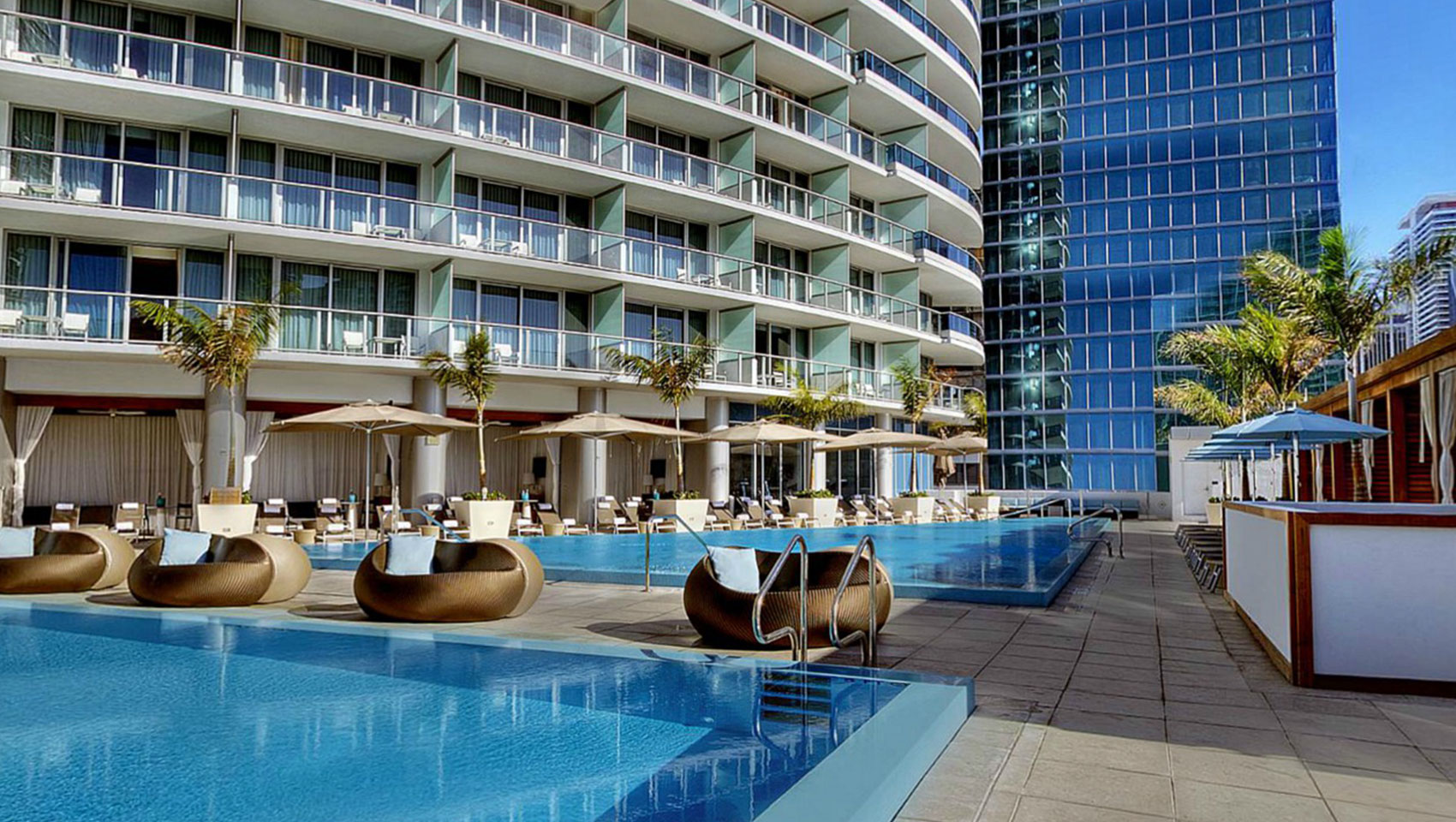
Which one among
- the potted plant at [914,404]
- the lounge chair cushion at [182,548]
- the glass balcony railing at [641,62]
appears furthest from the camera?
the potted plant at [914,404]

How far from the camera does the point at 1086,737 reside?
485cm

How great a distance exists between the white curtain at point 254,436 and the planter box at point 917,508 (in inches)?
661

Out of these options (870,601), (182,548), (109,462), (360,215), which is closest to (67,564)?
(182,548)

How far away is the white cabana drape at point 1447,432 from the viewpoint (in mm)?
11836

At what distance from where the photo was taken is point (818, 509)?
24062 mm

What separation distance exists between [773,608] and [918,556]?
8406 millimetres

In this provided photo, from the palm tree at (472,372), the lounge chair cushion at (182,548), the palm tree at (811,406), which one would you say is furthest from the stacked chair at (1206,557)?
the palm tree at (472,372)

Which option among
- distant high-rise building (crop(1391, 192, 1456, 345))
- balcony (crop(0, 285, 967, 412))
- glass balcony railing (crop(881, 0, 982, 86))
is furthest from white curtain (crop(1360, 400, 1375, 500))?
glass balcony railing (crop(881, 0, 982, 86))

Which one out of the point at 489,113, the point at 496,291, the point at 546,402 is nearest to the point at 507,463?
the point at 546,402

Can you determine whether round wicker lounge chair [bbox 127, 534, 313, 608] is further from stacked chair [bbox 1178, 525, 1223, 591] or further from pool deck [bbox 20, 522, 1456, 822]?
stacked chair [bbox 1178, 525, 1223, 591]

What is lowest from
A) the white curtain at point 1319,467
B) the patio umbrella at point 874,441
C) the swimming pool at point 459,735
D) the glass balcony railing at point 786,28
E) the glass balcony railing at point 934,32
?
the swimming pool at point 459,735

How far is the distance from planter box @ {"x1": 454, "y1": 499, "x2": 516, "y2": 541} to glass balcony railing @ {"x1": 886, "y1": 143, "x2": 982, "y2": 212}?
710 inches

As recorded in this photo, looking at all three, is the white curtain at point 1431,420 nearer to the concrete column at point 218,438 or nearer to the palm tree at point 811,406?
the palm tree at point 811,406

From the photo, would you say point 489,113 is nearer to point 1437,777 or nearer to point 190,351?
point 190,351
